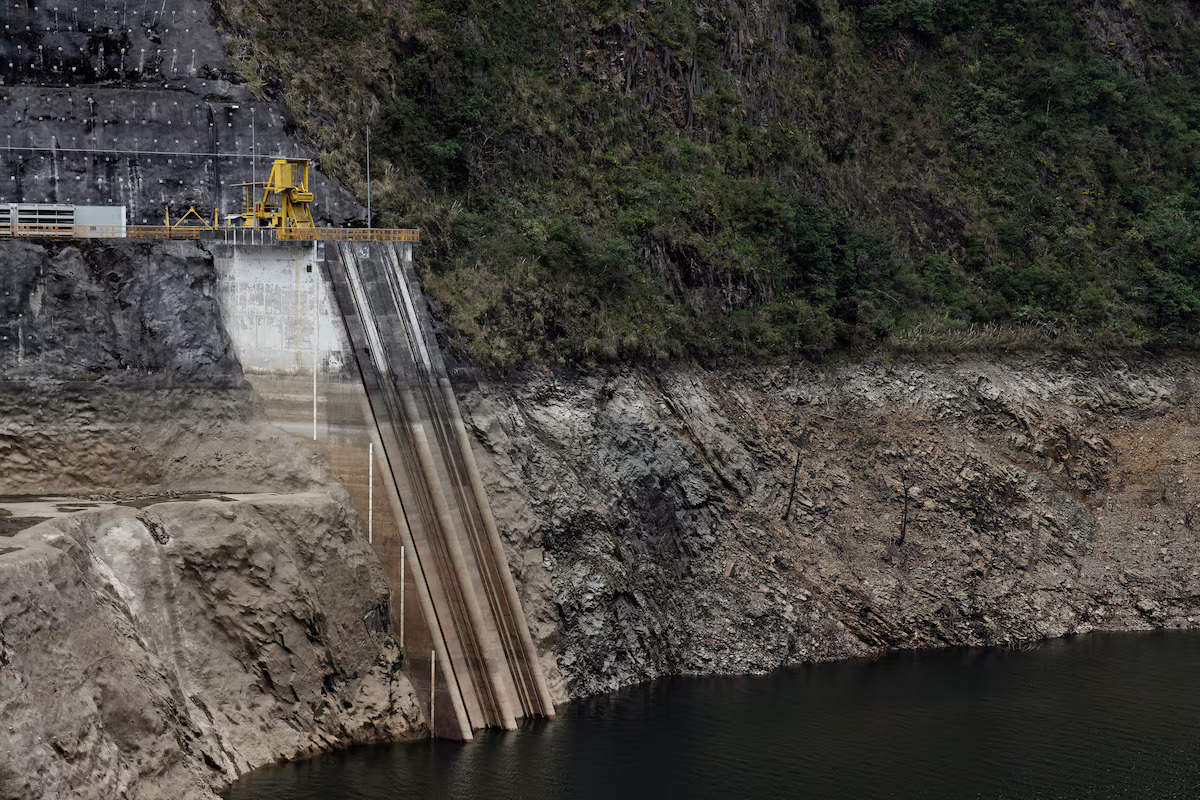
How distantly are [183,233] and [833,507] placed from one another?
31.9 m

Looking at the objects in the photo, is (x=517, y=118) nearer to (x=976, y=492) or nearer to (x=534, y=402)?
(x=534, y=402)

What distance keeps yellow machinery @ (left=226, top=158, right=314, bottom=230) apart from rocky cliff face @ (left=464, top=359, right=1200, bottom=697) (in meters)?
10.6

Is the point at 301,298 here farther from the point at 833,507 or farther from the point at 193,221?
the point at 833,507

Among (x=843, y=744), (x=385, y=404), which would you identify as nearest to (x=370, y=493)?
(x=385, y=404)

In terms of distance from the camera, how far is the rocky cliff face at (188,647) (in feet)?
137

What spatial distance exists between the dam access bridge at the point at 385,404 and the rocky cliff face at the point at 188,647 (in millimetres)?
1437

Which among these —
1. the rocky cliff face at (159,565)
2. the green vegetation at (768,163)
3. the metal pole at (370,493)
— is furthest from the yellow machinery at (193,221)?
the metal pole at (370,493)

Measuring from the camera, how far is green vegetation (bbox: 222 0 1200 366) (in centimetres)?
6994

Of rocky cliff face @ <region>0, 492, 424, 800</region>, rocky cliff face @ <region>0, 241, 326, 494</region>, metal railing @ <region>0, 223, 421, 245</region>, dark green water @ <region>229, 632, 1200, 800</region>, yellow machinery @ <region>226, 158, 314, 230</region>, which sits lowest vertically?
dark green water @ <region>229, 632, 1200, 800</region>

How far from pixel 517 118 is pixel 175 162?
18.2 m

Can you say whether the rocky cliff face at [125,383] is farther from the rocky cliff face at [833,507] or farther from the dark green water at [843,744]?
the dark green water at [843,744]

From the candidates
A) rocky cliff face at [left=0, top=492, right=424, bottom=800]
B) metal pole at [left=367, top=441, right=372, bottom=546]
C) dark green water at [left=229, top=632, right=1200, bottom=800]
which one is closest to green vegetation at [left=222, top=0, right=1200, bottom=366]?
metal pole at [left=367, top=441, right=372, bottom=546]

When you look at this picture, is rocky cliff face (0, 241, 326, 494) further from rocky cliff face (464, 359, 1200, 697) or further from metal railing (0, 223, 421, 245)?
rocky cliff face (464, 359, 1200, 697)

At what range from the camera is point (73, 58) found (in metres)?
65.1
